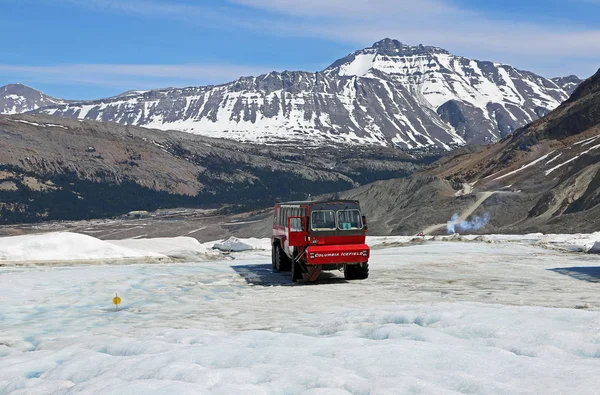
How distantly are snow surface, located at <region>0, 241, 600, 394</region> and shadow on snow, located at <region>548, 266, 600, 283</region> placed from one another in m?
0.11

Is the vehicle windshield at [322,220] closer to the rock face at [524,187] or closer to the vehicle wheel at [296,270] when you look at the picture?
the vehicle wheel at [296,270]

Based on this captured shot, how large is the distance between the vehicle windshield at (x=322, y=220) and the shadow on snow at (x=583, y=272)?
9314 mm

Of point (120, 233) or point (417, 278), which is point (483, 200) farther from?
point (120, 233)

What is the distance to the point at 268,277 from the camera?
25672 millimetres

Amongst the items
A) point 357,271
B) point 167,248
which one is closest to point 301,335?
point 357,271

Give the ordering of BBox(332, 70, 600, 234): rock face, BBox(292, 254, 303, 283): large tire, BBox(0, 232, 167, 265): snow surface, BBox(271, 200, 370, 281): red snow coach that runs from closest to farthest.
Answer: BBox(271, 200, 370, 281): red snow coach
BBox(292, 254, 303, 283): large tire
BBox(0, 232, 167, 265): snow surface
BBox(332, 70, 600, 234): rock face

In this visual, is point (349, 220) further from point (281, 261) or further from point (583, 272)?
point (583, 272)

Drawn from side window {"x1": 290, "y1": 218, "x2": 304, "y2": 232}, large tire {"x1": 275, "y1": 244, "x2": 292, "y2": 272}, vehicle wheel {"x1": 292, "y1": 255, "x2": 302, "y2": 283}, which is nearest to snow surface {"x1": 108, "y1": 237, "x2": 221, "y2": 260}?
large tire {"x1": 275, "y1": 244, "x2": 292, "y2": 272}

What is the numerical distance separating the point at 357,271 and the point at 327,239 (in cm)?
212

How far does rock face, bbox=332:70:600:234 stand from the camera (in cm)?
7256

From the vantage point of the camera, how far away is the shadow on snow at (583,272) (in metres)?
22.8

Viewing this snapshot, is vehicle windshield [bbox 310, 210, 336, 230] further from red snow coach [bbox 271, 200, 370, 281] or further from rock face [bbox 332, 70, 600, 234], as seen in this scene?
rock face [bbox 332, 70, 600, 234]

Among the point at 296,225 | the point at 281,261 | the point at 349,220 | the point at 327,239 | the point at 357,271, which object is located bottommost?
the point at 357,271

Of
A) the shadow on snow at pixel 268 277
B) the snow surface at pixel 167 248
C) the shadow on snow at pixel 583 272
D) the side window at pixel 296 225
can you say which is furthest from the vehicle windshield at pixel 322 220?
the snow surface at pixel 167 248
